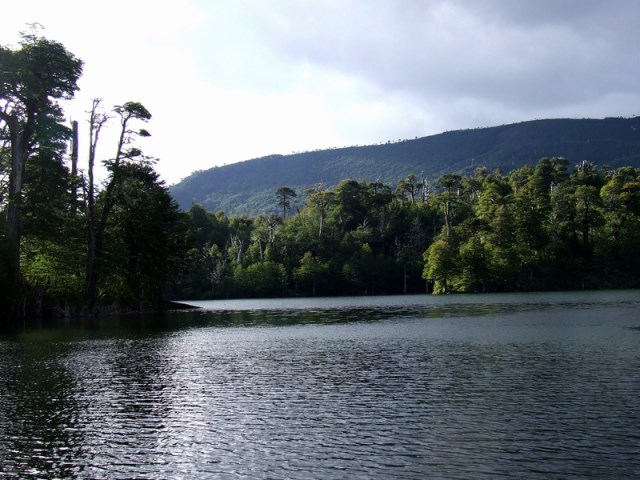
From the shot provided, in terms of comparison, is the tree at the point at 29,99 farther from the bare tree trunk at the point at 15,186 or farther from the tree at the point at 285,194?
the tree at the point at 285,194

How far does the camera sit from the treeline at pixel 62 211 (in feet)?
189

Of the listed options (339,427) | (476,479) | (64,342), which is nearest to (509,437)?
(476,479)

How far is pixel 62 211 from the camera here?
6053 centimetres

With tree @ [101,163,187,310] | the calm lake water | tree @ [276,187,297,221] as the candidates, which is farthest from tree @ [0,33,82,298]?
tree @ [276,187,297,221]

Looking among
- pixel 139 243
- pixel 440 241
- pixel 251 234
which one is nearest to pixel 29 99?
pixel 139 243

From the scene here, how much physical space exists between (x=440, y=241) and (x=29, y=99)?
8775 cm

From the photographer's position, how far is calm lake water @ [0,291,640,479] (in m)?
13.9

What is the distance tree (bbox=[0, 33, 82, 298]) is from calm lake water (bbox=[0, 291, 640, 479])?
2668cm

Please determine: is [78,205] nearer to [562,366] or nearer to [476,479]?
[562,366]

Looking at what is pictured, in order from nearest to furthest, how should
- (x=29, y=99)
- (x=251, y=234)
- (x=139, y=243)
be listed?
(x=29, y=99), (x=139, y=243), (x=251, y=234)

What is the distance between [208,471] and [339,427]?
447cm

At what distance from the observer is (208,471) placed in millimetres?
13750

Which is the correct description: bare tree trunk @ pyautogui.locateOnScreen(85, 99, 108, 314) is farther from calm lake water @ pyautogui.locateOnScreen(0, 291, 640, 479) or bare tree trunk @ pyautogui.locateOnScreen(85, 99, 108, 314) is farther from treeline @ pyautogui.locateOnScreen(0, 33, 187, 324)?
calm lake water @ pyautogui.locateOnScreen(0, 291, 640, 479)

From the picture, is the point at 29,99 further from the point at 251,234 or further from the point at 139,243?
the point at 251,234
